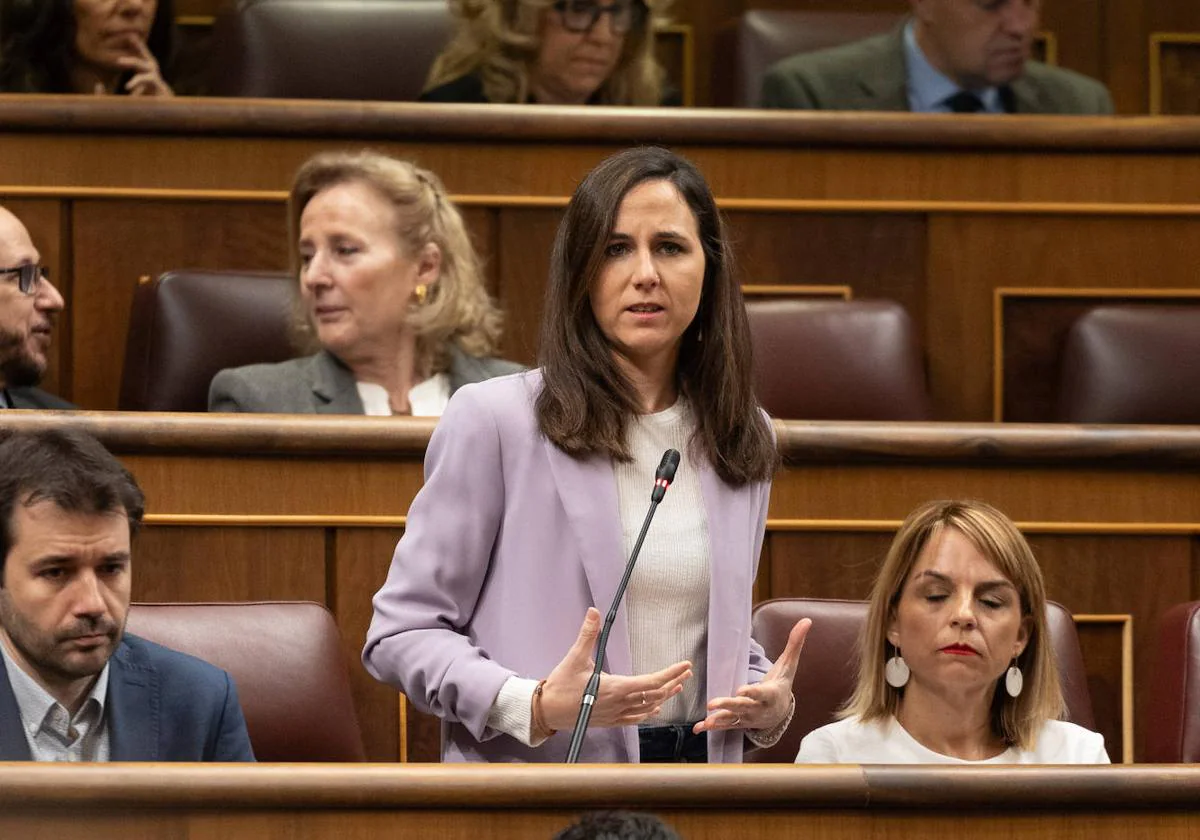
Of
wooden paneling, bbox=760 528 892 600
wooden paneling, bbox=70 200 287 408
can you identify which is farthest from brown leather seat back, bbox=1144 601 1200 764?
wooden paneling, bbox=70 200 287 408

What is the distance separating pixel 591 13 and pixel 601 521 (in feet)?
2.44

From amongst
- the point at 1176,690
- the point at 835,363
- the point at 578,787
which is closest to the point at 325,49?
the point at 835,363

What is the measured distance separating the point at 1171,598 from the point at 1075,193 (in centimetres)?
39

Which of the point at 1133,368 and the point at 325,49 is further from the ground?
the point at 325,49

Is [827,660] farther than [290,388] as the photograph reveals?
No

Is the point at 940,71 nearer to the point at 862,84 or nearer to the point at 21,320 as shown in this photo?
the point at 862,84

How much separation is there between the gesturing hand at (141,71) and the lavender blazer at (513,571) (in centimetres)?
76

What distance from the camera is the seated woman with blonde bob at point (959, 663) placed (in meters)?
0.94

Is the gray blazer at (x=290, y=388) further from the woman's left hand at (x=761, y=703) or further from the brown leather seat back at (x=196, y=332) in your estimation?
the woman's left hand at (x=761, y=703)

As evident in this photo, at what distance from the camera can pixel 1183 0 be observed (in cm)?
181

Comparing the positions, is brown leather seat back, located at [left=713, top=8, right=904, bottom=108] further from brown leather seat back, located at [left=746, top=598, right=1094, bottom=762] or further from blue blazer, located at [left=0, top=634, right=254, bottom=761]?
blue blazer, located at [left=0, top=634, right=254, bottom=761]

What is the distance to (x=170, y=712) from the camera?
872 millimetres

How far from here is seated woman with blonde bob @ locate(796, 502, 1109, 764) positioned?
0.94 m

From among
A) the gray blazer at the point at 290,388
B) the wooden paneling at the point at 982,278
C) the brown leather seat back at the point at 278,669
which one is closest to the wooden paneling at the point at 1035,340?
the wooden paneling at the point at 982,278
